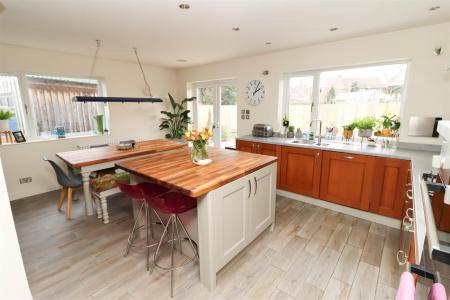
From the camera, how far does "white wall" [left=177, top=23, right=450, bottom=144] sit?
2.52 metres

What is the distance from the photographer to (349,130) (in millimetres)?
3146

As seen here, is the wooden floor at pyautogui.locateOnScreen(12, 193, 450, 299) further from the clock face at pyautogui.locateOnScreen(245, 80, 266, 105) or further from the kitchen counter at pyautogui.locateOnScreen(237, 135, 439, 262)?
the clock face at pyautogui.locateOnScreen(245, 80, 266, 105)

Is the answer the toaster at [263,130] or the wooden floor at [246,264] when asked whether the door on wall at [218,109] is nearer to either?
the toaster at [263,130]

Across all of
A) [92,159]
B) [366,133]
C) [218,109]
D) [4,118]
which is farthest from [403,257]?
[4,118]

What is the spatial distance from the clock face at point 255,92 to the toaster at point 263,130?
0.52 m

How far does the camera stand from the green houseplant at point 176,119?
527 centimetres

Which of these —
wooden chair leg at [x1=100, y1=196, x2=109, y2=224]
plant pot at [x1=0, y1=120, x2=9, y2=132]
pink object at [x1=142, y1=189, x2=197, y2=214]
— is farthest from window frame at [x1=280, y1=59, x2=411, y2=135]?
plant pot at [x1=0, y1=120, x2=9, y2=132]

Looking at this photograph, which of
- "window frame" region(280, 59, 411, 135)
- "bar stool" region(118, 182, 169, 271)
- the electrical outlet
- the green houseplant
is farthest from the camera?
the green houseplant

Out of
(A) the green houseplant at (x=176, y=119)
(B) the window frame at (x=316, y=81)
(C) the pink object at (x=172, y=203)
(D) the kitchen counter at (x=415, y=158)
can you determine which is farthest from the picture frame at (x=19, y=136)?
(B) the window frame at (x=316, y=81)

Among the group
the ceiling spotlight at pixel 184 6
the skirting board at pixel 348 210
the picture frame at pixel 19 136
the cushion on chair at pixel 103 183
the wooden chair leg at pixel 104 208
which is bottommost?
the skirting board at pixel 348 210

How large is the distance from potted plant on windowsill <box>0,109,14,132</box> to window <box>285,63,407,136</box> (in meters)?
4.54

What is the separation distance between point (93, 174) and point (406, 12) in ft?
13.7

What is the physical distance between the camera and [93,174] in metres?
2.98

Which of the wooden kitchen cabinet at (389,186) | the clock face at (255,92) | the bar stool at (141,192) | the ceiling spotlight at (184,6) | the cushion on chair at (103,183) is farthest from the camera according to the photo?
the clock face at (255,92)
